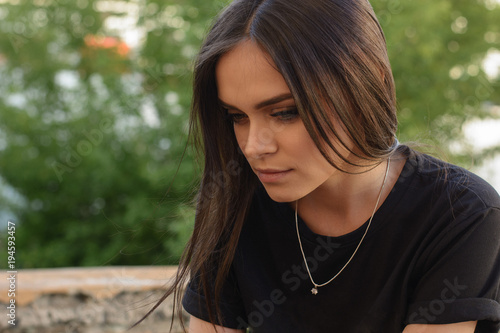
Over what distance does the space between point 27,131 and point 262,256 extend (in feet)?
11.3

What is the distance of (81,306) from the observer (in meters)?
3.06

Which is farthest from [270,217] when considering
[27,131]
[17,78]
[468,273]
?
[17,78]

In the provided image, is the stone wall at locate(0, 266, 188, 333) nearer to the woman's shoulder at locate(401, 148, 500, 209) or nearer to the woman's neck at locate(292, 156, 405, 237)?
the woman's neck at locate(292, 156, 405, 237)

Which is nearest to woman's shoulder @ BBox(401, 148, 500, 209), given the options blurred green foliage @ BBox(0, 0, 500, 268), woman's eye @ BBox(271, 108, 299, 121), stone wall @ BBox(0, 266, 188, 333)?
woman's eye @ BBox(271, 108, 299, 121)

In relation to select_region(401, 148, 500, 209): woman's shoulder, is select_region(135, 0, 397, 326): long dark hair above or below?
above

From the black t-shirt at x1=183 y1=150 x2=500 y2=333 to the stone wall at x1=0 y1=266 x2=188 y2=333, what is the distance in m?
1.20

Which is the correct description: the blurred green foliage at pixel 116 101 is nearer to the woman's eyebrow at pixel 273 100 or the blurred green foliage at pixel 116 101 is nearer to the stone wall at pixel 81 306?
the stone wall at pixel 81 306

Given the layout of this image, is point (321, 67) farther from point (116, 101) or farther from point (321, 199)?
point (116, 101)

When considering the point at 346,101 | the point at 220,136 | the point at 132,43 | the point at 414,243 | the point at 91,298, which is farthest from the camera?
the point at 132,43

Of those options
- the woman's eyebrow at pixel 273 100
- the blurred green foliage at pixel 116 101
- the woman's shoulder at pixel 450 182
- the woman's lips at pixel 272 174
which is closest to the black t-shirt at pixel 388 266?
Result: the woman's shoulder at pixel 450 182

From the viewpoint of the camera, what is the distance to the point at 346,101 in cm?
151

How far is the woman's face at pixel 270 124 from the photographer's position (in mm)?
1492

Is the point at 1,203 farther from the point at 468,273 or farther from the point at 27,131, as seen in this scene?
the point at 468,273

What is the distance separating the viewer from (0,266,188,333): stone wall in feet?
9.84
